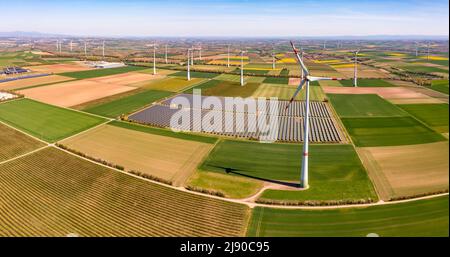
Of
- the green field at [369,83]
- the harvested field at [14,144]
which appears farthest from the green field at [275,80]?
the harvested field at [14,144]

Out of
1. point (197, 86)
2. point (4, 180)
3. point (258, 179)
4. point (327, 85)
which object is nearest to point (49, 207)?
point (4, 180)

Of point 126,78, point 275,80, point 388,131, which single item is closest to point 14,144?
point 388,131

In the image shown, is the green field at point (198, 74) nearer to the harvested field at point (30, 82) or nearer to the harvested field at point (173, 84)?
the harvested field at point (173, 84)

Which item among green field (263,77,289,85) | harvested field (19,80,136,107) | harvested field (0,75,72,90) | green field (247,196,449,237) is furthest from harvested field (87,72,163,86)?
green field (247,196,449,237)

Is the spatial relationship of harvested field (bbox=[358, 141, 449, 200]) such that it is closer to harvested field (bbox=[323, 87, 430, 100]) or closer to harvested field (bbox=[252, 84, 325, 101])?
harvested field (bbox=[252, 84, 325, 101])

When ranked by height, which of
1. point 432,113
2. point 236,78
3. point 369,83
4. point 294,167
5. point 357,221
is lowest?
point 357,221

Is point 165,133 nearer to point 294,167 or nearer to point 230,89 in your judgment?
point 294,167
